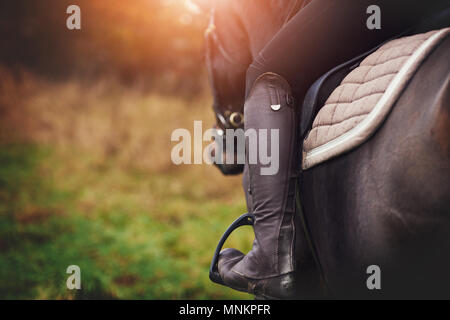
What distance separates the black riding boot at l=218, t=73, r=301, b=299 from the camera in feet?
5.22

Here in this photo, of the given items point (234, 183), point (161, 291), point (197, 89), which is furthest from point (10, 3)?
point (161, 291)

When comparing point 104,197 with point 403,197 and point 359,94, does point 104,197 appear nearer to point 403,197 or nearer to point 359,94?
point 359,94

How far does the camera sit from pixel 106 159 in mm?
7395

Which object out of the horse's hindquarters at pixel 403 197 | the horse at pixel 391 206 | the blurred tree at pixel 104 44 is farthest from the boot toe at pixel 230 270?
the blurred tree at pixel 104 44

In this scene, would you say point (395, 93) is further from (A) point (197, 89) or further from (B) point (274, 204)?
(A) point (197, 89)

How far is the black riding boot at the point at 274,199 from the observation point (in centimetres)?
159

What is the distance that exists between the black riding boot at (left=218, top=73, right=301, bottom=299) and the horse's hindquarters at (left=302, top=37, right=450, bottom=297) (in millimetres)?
197

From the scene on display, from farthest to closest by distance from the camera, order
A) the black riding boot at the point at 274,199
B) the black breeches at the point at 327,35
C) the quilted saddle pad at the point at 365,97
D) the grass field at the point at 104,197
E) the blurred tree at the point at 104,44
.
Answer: the blurred tree at the point at 104,44, the grass field at the point at 104,197, the black riding boot at the point at 274,199, the black breeches at the point at 327,35, the quilted saddle pad at the point at 365,97

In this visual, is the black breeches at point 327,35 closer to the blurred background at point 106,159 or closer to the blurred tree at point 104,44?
the blurred background at point 106,159
